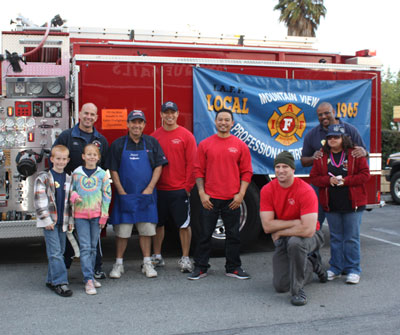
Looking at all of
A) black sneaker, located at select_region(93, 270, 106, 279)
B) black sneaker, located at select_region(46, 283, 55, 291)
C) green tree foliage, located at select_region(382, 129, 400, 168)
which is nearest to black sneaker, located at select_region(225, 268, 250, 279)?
black sneaker, located at select_region(93, 270, 106, 279)

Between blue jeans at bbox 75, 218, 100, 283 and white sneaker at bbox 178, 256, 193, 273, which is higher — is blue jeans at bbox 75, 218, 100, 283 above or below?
above

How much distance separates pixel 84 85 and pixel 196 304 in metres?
3.10

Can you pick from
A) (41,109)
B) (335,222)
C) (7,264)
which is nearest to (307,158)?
(335,222)

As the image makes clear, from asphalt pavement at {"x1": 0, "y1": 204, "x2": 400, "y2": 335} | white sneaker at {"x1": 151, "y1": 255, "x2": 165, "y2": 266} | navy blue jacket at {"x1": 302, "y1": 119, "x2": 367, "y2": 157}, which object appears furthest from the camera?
white sneaker at {"x1": 151, "y1": 255, "x2": 165, "y2": 266}

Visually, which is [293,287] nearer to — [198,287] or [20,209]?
[198,287]

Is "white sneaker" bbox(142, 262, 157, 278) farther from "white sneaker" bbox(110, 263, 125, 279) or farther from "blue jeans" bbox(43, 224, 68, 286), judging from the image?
"blue jeans" bbox(43, 224, 68, 286)

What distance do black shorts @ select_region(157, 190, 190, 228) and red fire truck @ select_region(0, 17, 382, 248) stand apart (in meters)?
0.58

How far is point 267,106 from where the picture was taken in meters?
7.23

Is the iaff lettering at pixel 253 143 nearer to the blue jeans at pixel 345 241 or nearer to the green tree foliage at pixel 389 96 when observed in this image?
the blue jeans at pixel 345 241

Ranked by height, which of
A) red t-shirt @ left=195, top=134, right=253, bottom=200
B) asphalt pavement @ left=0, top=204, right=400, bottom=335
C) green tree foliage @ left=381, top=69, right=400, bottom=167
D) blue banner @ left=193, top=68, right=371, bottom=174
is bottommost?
asphalt pavement @ left=0, top=204, right=400, bottom=335

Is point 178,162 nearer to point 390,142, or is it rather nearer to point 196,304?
point 196,304

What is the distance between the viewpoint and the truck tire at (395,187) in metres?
13.6

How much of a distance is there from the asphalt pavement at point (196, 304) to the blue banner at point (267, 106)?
1.60 metres

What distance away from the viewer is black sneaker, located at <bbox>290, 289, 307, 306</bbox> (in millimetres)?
4918
